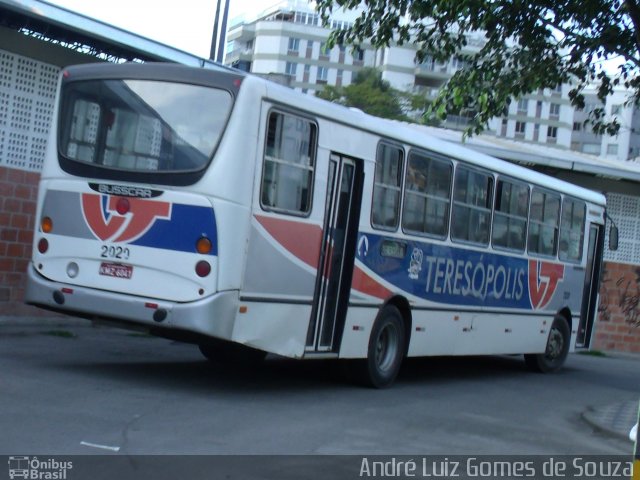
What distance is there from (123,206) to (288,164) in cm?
167

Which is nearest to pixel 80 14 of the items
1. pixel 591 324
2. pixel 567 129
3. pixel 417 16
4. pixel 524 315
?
pixel 417 16

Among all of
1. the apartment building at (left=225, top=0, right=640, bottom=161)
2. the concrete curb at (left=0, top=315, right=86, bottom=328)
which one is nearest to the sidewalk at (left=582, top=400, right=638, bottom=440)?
the concrete curb at (left=0, top=315, right=86, bottom=328)

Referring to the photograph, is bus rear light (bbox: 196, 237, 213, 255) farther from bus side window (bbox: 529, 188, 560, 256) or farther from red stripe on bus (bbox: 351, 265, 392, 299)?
bus side window (bbox: 529, 188, 560, 256)

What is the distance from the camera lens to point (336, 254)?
11.1 meters

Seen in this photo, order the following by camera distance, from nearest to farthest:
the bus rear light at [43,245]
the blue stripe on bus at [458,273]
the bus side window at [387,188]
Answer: the bus rear light at [43,245] < the bus side window at [387,188] < the blue stripe on bus at [458,273]

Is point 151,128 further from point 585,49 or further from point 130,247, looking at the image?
point 585,49

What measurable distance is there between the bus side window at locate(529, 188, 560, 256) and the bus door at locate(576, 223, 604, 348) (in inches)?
69.1

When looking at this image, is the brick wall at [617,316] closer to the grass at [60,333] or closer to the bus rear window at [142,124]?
the grass at [60,333]

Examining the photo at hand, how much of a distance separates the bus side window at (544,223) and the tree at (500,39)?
2.56 m

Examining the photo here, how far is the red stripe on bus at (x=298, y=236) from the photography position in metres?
9.98

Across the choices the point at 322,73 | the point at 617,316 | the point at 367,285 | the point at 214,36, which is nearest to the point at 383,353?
the point at 367,285

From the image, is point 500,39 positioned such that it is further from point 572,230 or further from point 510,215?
point 572,230
